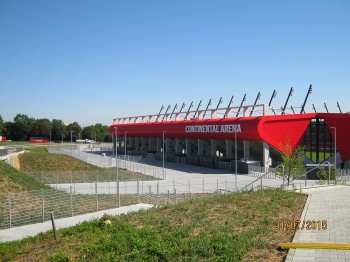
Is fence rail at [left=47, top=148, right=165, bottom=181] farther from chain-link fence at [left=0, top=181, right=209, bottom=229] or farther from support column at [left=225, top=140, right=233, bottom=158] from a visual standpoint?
support column at [left=225, top=140, right=233, bottom=158]

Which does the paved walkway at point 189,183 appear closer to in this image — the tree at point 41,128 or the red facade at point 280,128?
the red facade at point 280,128

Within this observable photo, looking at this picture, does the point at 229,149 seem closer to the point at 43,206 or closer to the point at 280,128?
the point at 280,128

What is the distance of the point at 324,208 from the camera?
14.9m

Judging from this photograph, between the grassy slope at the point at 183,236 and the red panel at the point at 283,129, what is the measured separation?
91.9 ft

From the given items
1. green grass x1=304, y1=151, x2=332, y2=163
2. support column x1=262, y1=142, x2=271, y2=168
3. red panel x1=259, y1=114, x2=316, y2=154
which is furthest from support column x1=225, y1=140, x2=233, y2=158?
green grass x1=304, y1=151, x2=332, y2=163

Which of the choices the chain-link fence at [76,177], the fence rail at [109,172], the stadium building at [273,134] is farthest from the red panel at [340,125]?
the chain-link fence at [76,177]

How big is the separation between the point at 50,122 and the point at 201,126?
102 meters

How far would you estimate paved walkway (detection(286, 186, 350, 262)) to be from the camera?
9133mm

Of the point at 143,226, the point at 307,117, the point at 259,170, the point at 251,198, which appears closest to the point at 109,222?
the point at 143,226

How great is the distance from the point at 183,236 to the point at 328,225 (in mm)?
4773

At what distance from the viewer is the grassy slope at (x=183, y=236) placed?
9961 millimetres

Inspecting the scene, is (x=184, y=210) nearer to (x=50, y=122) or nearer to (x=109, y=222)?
(x=109, y=222)
